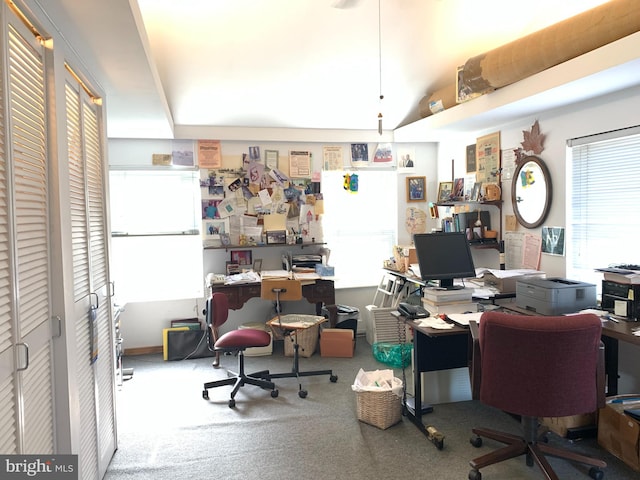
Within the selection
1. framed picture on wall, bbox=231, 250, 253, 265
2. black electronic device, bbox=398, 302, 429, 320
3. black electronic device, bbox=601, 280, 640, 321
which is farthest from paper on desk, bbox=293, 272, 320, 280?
black electronic device, bbox=601, 280, 640, 321

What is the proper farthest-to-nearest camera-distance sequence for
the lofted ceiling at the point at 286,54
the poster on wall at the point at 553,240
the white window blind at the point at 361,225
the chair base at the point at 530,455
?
the white window blind at the point at 361,225
the poster on wall at the point at 553,240
the lofted ceiling at the point at 286,54
the chair base at the point at 530,455

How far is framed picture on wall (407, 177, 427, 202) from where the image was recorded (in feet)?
17.4

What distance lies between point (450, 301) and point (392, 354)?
1293mm

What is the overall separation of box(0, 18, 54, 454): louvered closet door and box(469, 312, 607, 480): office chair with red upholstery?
6.50 ft

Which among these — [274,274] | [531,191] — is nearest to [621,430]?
[531,191]

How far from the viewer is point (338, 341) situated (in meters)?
4.51

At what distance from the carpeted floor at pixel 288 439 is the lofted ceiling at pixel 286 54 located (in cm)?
229

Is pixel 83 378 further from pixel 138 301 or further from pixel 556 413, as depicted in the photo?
pixel 138 301

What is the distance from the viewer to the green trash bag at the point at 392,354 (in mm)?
4234

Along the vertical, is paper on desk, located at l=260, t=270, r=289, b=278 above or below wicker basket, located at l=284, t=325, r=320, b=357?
above

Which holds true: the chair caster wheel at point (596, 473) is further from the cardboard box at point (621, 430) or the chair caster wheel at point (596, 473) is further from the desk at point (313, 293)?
the desk at point (313, 293)

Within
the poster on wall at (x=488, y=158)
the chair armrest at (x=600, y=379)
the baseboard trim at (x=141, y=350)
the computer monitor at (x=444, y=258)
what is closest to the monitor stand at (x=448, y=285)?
the computer monitor at (x=444, y=258)

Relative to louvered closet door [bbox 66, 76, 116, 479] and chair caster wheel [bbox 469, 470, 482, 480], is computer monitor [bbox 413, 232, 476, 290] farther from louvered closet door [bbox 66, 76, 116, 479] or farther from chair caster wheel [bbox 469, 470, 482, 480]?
louvered closet door [bbox 66, 76, 116, 479]

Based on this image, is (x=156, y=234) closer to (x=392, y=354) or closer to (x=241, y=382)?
(x=241, y=382)
